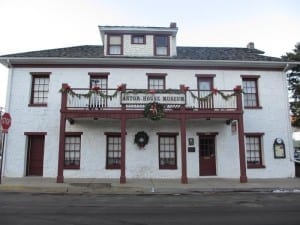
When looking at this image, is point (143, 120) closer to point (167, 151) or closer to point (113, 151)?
point (167, 151)

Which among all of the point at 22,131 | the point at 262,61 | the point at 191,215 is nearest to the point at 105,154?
the point at 22,131

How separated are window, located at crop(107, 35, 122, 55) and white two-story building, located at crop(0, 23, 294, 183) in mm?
198

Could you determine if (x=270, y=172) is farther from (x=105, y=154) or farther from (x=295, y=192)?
(x=105, y=154)

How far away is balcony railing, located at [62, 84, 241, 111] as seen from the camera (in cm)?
1374

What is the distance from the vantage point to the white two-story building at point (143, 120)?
14742 millimetres

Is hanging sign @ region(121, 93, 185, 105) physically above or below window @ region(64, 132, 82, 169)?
above

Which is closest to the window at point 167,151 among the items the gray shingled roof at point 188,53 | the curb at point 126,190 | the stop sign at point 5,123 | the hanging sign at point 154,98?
the hanging sign at point 154,98

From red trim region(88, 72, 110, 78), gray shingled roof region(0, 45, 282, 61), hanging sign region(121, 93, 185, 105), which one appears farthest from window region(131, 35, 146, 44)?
A: hanging sign region(121, 93, 185, 105)

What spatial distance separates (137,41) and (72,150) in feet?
24.3

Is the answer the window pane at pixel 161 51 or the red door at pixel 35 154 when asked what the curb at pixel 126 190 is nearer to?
the red door at pixel 35 154

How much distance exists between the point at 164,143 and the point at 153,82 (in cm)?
350

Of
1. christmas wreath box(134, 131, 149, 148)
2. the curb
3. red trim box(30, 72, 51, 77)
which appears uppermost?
red trim box(30, 72, 51, 77)

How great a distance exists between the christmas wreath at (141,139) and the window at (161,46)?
197 inches

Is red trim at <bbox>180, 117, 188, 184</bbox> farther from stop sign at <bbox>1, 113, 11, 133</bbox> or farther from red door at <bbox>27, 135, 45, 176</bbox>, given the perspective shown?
stop sign at <bbox>1, 113, 11, 133</bbox>
